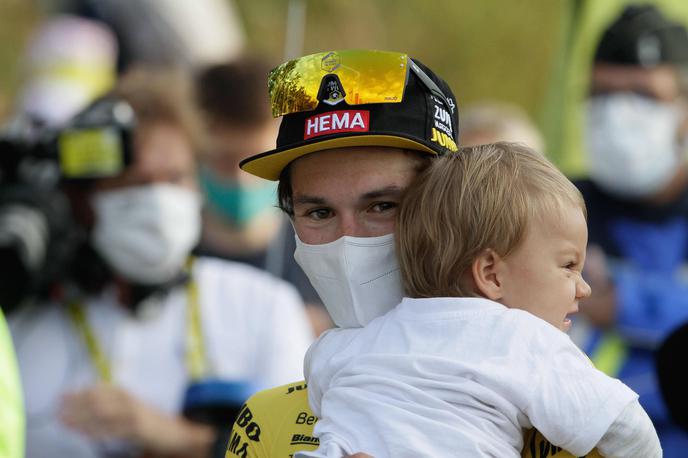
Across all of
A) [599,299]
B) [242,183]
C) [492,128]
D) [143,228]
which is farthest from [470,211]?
[492,128]

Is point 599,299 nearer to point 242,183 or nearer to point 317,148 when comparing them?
point 242,183

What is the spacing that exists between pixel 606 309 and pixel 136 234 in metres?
2.14

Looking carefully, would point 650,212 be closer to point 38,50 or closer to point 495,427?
point 495,427

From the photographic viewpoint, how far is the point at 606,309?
5.94 meters

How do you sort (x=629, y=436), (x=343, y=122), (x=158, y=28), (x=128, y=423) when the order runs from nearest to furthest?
(x=629, y=436) → (x=343, y=122) → (x=128, y=423) → (x=158, y=28)

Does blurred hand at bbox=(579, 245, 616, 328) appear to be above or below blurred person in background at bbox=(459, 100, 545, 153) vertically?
below

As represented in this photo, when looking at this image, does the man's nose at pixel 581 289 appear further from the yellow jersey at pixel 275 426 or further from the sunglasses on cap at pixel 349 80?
the yellow jersey at pixel 275 426

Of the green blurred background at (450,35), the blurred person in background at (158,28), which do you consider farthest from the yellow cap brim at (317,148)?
the green blurred background at (450,35)

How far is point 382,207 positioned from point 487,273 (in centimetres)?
29

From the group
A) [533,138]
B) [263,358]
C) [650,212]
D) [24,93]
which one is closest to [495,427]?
[263,358]

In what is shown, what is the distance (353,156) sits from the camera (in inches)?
105

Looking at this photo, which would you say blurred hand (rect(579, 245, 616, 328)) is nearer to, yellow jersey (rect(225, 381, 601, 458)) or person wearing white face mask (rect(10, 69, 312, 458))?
person wearing white face mask (rect(10, 69, 312, 458))

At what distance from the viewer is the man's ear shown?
2.48m

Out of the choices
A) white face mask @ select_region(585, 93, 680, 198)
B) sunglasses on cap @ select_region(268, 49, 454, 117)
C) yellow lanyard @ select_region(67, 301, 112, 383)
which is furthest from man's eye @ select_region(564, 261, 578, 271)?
white face mask @ select_region(585, 93, 680, 198)
